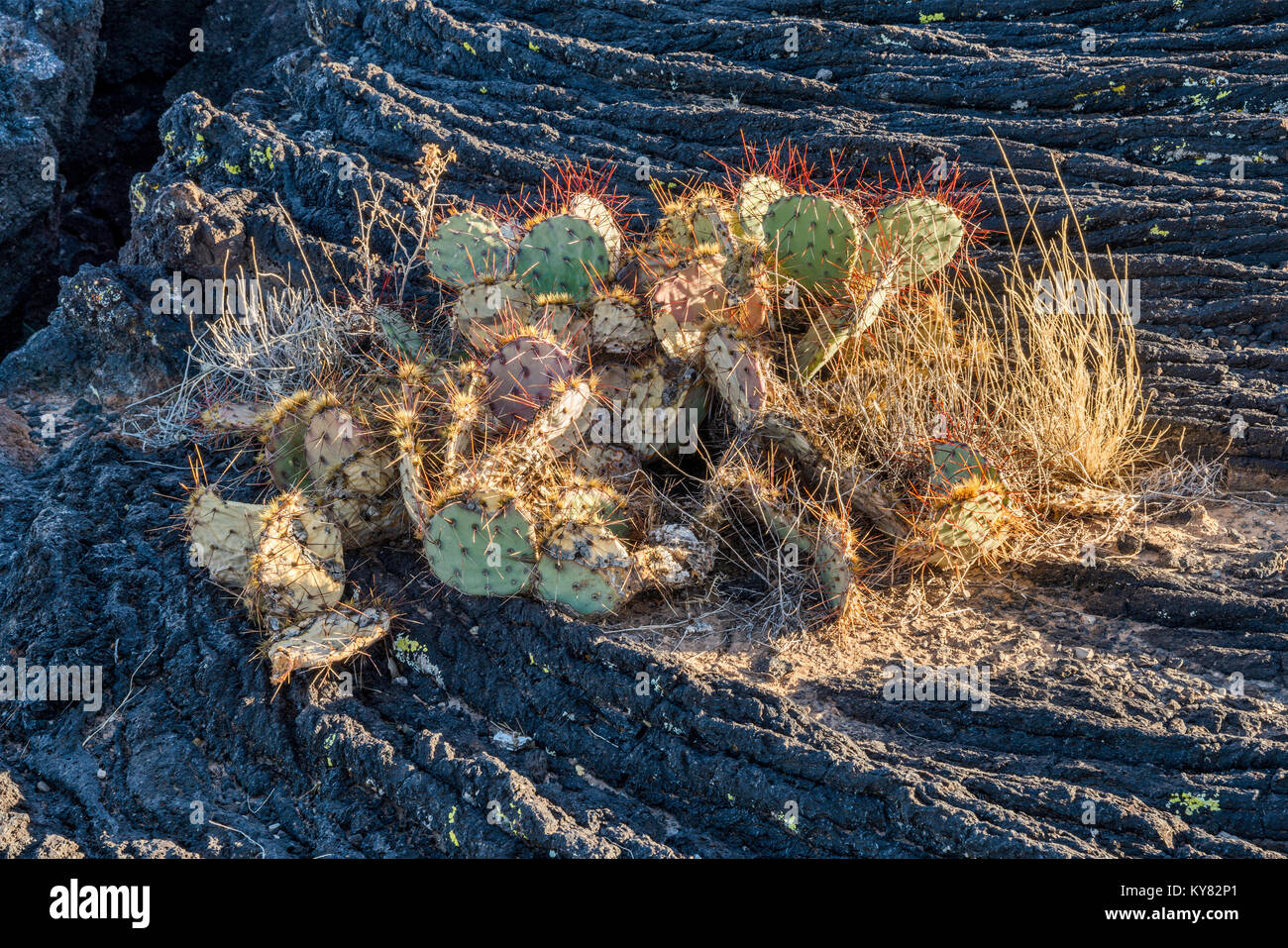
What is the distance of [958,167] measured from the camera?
5.86 m

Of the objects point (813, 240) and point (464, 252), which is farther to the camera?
point (464, 252)

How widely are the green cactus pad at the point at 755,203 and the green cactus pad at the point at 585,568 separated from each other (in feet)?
5.48

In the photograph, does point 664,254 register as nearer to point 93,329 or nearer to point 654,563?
point 654,563

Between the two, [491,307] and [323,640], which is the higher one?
[491,307]

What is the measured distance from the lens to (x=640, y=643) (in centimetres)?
406

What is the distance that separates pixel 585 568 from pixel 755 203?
2079 mm

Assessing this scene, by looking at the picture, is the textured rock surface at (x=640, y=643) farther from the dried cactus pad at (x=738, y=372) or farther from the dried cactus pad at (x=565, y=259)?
the dried cactus pad at (x=565, y=259)

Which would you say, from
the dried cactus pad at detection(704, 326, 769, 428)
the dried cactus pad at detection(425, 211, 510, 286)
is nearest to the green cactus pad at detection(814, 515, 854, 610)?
the dried cactus pad at detection(704, 326, 769, 428)

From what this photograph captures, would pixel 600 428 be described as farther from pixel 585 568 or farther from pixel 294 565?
pixel 294 565

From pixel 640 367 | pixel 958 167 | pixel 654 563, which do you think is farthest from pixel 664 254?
pixel 958 167

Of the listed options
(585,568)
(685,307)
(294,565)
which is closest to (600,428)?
(685,307)

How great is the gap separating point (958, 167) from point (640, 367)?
239 centimetres

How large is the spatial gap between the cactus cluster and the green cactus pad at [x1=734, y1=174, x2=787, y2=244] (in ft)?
0.05

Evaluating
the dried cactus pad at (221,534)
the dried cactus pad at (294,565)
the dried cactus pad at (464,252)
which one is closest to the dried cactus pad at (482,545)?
the dried cactus pad at (294,565)
